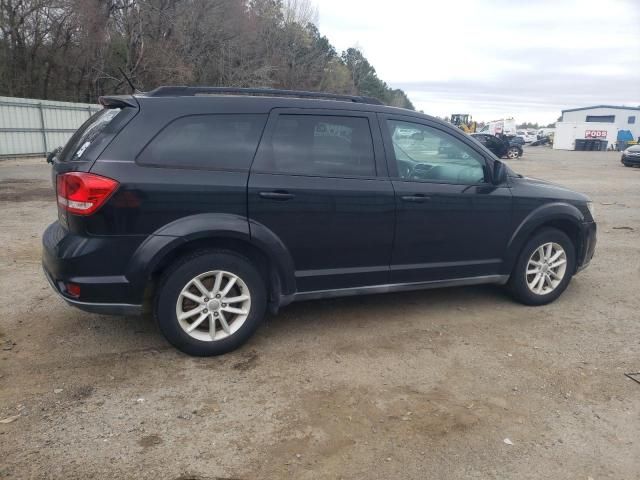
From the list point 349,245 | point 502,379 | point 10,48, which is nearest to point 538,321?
point 502,379

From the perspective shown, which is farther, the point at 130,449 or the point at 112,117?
the point at 112,117

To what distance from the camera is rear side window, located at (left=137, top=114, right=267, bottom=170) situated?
3.52 m

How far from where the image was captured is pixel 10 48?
23750 millimetres

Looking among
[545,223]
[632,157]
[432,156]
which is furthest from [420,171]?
[632,157]

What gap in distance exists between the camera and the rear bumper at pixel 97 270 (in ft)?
11.1

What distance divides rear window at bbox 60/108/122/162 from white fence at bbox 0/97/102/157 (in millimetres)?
16914

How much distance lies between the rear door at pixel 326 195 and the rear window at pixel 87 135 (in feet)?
3.52

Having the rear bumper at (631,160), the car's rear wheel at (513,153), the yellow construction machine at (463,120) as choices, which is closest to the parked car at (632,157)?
the rear bumper at (631,160)

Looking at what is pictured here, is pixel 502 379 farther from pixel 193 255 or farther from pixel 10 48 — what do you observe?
pixel 10 48

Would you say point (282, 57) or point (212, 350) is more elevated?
point (282, 57)

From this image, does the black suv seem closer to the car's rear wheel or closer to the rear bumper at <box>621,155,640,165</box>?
the rear bumper at <box>621,155,640,165</box>

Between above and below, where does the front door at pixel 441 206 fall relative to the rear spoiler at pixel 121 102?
below

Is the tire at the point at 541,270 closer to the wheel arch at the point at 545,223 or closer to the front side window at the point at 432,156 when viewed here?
the wheel arch at the point at 545,223

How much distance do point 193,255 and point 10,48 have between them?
25.8 meters
